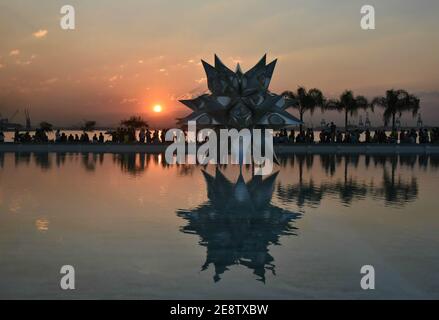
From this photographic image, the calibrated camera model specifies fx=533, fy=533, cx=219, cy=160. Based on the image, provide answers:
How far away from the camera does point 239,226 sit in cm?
1148

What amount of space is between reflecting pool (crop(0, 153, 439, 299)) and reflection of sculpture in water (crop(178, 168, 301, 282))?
3cm

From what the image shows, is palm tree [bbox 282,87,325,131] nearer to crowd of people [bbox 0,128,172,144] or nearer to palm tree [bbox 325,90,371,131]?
palm tree [bbox 325,90,371,131]

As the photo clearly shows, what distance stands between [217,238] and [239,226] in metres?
1.23

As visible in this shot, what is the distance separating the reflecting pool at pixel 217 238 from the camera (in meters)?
7.43

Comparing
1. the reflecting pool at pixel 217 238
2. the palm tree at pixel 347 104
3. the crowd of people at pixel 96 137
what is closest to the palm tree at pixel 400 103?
the palm tree at pixel 347 104

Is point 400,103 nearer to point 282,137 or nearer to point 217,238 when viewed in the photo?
point 282,137

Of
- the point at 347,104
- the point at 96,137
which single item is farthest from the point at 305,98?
the point at 96,137

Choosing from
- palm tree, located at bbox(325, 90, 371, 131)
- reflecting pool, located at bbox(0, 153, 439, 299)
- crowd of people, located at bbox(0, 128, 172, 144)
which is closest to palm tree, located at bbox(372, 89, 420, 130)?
palm tree, located at bbox(325, 90, 371, 131)

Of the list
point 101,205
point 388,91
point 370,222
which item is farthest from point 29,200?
point 388,91

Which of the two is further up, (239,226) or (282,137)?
(282,137)

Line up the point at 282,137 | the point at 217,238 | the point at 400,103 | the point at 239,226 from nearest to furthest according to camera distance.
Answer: the point at 217,238 → the point at 239,226 → the point at 282,137 → the point at 400,103

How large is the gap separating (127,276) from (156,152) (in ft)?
102

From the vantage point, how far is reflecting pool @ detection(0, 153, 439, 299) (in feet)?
24.4
